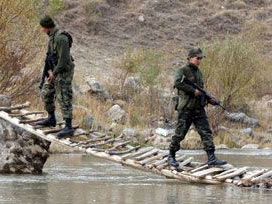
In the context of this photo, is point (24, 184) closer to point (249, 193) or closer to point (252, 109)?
point (249, 193)

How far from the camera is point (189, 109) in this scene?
15547 mm

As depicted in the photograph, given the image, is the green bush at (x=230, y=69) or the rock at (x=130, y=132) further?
the green bush at (x=230, y=69)

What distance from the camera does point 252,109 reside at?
123 ft

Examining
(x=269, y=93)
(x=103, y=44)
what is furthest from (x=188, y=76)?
(x=103, y=44)

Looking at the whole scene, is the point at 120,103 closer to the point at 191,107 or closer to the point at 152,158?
the point at 152,158

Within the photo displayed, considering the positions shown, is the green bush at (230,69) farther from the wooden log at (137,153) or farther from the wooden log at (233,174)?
the wooden log at (233,174)

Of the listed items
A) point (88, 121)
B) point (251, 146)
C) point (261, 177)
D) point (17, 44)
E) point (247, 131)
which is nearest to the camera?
point (261, 177)

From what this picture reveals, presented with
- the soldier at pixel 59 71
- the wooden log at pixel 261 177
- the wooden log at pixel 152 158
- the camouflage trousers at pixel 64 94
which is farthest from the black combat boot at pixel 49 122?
the wooden log at pixel 261 177

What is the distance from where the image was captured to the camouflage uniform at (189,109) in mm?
15414

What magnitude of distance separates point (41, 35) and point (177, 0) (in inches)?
1184

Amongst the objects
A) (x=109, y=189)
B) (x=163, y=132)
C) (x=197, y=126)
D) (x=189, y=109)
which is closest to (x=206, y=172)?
(x=197, y=126)

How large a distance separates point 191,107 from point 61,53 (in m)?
2.38

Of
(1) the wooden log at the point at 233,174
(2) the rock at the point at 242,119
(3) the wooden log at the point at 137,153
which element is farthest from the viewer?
(2) the rock at the point at 242,119

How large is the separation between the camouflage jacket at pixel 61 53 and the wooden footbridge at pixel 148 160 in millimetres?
1060
